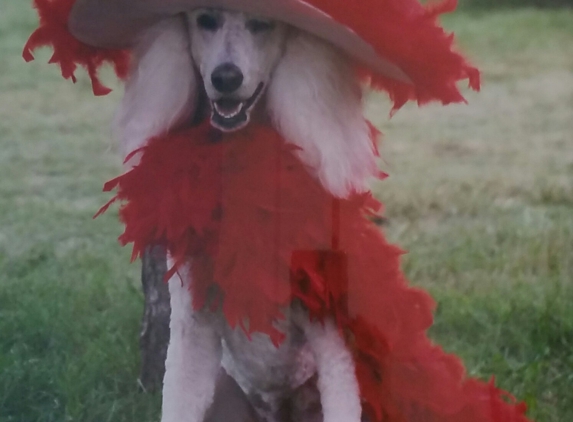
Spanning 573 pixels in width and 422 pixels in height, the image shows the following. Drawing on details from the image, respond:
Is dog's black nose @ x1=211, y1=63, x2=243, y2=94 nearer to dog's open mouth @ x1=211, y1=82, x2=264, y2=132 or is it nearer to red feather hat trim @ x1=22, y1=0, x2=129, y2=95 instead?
dog's open mouth @ x1=211, y1=82, x2=264, y2=132

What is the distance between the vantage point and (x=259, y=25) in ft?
2.45

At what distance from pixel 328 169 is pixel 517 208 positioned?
26.0 inches

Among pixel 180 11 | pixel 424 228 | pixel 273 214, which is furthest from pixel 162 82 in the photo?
pixel 424 228

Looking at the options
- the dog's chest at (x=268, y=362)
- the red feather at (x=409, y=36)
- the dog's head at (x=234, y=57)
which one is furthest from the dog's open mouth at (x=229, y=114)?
the dog's chest at (x=268, y=362)

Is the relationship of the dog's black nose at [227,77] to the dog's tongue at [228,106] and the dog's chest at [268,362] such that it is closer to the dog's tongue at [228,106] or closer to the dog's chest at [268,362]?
the dog's tongue at [228,106]

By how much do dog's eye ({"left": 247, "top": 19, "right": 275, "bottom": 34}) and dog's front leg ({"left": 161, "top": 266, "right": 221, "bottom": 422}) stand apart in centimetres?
29

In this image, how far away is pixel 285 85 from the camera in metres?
0.76

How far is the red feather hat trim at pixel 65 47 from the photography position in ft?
2.54

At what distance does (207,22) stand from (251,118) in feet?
0.36

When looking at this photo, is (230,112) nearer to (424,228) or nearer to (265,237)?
(265,237)

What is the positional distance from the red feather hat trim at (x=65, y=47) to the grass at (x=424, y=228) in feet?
0.48

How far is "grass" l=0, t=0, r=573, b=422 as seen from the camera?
43.8 inches

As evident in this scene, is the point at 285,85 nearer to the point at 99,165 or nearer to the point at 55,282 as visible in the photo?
the point at 99,165

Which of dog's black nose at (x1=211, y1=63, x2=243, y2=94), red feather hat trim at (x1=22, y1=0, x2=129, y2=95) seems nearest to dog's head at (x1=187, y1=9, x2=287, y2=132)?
dog's black nose at (x1=211, y1=63, x2=243, y2=94)
